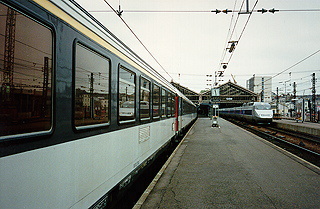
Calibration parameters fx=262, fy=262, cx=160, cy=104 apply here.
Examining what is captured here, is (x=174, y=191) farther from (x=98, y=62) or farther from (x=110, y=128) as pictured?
(x=98, y=62)

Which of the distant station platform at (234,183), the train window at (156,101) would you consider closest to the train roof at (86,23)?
the train window at (156,101)

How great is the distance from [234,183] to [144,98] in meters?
2.89

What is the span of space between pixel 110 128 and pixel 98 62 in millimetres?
996

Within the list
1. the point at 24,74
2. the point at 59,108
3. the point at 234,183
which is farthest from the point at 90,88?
the point at 234,183

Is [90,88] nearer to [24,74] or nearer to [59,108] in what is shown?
[59,108]

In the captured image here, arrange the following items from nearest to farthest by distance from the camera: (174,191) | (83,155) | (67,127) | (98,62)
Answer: (67,127), (83,155), (98,62), (174,191)

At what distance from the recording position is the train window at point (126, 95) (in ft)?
14.7

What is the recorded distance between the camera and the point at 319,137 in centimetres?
1719

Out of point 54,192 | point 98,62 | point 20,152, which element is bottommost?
point 54,192

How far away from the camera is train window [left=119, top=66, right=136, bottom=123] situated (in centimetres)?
449

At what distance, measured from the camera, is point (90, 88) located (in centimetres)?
338

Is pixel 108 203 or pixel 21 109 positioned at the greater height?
pixel 21 109

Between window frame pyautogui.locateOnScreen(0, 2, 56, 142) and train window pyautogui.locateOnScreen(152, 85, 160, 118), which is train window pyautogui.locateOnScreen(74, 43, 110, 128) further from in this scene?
train window pyautogui.locateOnScreen(152, 85, 160, 118)

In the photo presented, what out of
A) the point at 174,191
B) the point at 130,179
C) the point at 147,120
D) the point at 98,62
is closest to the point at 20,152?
the point at 98,62
